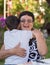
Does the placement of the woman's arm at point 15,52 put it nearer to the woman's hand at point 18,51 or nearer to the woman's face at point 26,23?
the woman's hand at point 18,51

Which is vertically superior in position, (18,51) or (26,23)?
(26,23)

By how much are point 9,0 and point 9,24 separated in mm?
19541

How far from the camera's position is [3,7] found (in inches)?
935

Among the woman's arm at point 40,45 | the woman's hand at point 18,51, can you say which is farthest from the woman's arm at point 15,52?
the woman's arm at point 40,45

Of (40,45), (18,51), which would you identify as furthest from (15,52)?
(40,45)

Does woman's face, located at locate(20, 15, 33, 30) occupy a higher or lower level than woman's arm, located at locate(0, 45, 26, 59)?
higher

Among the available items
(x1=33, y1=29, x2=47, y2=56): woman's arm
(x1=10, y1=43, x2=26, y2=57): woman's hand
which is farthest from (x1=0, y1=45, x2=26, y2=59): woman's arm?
(x1=33, y1=29, x2=47, y2=56): woman's arm

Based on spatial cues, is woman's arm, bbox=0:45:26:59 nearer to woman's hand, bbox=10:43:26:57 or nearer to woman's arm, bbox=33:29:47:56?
woman's hand, bbox=10:43:26:57

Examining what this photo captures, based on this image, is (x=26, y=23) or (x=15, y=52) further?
(x=26, y=23)

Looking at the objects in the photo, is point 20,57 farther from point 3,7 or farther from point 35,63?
point 3,7

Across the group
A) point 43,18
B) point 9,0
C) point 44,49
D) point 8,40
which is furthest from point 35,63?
point 9,0

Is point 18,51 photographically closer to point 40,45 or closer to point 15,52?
point 15,52

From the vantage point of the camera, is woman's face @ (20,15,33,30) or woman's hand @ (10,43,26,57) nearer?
woman's hand @ (10,43,26,57)

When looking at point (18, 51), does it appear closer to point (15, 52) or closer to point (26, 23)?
point (15, 52)
